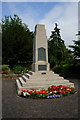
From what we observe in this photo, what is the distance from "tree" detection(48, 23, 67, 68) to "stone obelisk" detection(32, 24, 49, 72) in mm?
15522

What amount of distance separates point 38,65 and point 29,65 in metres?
15.2

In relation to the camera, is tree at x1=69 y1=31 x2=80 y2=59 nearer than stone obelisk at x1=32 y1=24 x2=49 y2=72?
No

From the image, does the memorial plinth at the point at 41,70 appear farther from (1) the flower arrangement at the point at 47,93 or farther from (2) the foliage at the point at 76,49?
(2) the foliage at the point at 76,49

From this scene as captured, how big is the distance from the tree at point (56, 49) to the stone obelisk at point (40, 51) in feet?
50.9

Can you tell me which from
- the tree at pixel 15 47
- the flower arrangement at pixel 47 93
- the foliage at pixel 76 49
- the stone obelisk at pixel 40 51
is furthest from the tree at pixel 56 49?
the flower arrangement at pixel 47 93

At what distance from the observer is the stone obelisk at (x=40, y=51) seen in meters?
9.52

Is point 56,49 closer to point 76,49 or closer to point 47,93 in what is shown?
point 76,49

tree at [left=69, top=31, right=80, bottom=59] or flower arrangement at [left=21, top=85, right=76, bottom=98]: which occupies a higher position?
tree at [left=69, top=31, right=80, bottom=59]

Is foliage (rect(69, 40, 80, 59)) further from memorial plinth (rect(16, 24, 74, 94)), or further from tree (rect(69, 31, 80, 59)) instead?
memorial plinth (rect(16, 24, 74, 94))

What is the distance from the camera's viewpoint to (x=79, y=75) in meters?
15.0

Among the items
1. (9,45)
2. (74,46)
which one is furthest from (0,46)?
(74,46)

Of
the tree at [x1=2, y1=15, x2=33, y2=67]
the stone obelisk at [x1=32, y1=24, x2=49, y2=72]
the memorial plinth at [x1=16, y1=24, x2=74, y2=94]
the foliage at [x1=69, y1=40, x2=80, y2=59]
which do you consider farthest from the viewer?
the tree at [x1=2, y1=15, x2=33, y2=67]

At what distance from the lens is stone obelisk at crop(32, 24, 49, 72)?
31.2 feet

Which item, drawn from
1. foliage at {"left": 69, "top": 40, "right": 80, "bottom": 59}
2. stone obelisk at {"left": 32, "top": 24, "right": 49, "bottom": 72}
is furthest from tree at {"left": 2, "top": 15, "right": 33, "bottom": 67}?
stone obelisk at {"left": 32, "top": 24, "right": 49, "bottom": 72}
